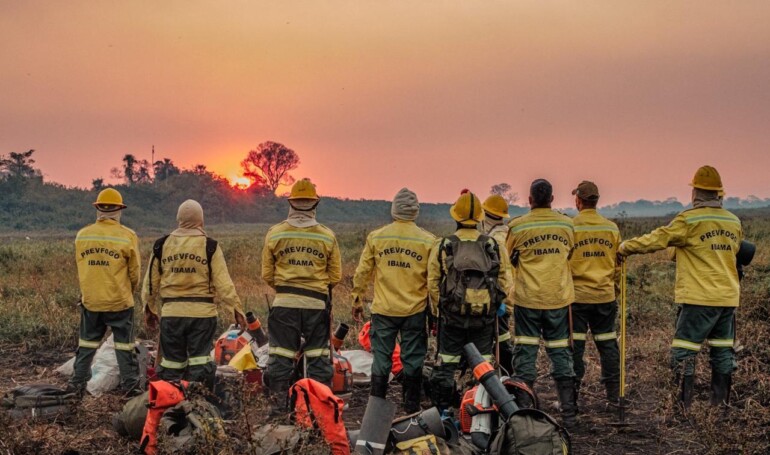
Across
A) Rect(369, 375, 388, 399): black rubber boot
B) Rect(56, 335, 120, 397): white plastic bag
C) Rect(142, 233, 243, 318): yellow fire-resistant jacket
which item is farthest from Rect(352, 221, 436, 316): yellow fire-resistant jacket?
Rect(56, 335, 120, 397): white plastic bag

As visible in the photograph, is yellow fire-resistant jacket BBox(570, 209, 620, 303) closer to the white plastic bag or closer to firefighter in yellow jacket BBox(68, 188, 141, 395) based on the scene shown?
firefighter in yellow jacket BBox(68, 188, 141, 395)

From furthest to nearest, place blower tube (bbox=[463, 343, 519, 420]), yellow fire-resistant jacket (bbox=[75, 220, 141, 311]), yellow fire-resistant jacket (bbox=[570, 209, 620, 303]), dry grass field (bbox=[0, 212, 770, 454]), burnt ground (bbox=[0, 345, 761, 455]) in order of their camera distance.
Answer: yellow fire-resistant jacket (bbox=[75, 220, 141, 311]) → yellow fire-resistant jacket (bbox=[570, 209, 620, 303]) → dry grass field (bbox=[0, 212, 770, 454]) → burnt ground (bbox=[0, 345, 761, 455]) → blower tube (bbox=[463, 343, 519, 420])

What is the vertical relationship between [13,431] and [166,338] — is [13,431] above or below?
below

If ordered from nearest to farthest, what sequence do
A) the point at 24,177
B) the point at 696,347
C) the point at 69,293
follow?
the point at 696,347 < the point at 69,293 < the point at 24,177

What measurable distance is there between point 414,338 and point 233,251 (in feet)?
53.1

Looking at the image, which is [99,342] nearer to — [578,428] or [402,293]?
[402,293]

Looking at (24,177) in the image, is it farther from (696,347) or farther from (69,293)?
(696,347)

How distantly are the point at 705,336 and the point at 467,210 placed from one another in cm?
277

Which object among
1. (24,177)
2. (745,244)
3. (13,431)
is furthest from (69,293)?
(24,177)

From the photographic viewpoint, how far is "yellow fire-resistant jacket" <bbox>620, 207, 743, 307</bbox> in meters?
6.54

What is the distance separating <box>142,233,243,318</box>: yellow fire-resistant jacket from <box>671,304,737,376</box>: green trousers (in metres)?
4.53

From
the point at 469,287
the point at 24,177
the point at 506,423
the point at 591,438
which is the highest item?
the point at 24,177

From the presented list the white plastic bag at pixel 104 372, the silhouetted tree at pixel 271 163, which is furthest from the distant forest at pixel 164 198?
the white plastic bag at pixel 104 372

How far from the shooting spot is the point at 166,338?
664cm
